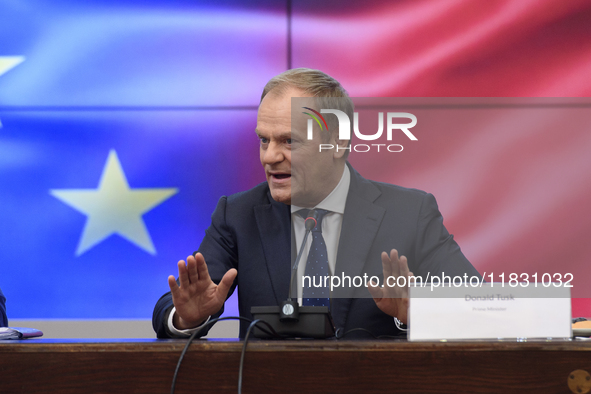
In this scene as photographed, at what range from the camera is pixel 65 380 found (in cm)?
78

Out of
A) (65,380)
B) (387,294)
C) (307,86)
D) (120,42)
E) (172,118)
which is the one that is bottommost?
(65,380)

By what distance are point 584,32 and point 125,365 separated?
62.2 inches

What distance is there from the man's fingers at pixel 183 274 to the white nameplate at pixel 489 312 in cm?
45

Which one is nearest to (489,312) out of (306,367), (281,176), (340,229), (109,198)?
(306,367)

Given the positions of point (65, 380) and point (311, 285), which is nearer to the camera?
point (65, 380)

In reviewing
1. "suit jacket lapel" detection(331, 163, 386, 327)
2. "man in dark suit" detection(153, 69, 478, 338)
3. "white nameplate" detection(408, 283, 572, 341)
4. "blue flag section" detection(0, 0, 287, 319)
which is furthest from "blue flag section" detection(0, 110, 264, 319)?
"white nameplate" detection(408, 283, 572, 341)

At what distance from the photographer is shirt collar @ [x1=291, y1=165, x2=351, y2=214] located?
117cm

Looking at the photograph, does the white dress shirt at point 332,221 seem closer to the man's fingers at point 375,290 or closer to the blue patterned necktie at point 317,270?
the blue patterned necktie at point 317,270

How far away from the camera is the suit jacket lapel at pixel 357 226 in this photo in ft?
3.74

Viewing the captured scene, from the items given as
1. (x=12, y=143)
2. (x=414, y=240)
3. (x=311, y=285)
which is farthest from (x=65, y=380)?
(x=12, y=143)

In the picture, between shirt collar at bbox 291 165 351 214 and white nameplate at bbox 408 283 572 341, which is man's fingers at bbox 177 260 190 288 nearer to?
shirt collar at bbox 291 165 351 214

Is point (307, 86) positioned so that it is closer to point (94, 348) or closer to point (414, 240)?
point (414, 240)

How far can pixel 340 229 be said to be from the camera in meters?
1.22

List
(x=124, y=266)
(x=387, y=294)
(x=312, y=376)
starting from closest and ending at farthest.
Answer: (x=312, y=376) → (x=387, y=294) → (x=124, y=266)
